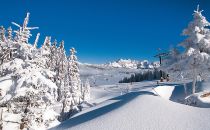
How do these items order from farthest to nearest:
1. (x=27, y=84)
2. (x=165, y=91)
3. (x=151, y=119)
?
(x=165, y=91), (x=27, y=84), (x=151, y=119)

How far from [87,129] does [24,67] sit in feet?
14.2

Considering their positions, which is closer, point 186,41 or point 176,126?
point 176,126

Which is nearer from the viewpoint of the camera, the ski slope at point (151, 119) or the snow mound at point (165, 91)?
the ski slope at point (151, 119)

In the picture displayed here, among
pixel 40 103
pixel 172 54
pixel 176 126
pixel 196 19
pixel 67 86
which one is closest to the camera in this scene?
pixel 176 126

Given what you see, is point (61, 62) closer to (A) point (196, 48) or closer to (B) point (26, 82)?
(A) point (196, 48)

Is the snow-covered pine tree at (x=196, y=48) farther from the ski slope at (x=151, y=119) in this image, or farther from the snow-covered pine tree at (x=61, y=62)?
the snow-covered pine tree at (x=61, y=62)

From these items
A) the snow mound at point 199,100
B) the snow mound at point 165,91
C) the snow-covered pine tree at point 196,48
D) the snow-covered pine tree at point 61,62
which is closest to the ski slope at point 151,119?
the snow mound at point 199,100

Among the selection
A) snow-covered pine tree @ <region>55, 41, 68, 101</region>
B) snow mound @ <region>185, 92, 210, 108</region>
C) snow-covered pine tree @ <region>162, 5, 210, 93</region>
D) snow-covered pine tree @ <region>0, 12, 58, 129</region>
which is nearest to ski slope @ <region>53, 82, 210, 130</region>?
snow-covered pine tree @ <region>0, 12, 58, 129</region>

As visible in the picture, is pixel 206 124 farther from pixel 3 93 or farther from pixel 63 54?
pixel 63 54

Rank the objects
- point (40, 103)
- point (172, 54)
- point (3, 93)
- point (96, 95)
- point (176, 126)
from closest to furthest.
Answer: point (176, 126) < point (3, 93) < point (40, 103) < point (172, 54) < point (96, 95)

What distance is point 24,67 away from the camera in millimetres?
14211

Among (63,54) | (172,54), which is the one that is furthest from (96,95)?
(172,54)

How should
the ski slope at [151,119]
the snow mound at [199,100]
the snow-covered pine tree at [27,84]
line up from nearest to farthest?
the ski slope at [151,119]
the snow-covered pine tree at [27,84]
the snow mound at [199,100]

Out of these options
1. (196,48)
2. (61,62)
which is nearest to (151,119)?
(196,48)
